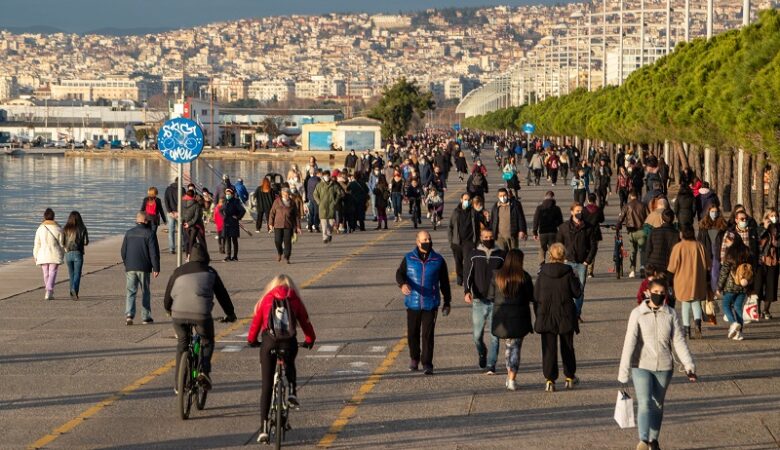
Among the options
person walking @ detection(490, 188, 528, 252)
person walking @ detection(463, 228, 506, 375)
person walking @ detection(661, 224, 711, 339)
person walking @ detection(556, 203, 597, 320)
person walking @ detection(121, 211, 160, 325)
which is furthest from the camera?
person walking @ detection(490, 188, 528, 252)

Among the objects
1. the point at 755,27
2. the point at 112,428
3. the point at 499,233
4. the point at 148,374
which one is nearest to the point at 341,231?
the point at 755,27

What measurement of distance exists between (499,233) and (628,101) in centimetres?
3961

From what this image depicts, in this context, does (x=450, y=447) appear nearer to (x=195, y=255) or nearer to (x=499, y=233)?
(x=195, y=255)

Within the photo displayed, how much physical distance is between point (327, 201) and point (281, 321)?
2302cm

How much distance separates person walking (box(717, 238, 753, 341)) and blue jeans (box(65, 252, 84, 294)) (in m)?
9.39

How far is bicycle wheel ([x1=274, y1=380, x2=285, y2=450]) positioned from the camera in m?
12.1

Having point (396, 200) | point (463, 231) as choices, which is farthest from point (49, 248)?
point (396, 200)

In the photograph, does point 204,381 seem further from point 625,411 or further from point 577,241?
point 577,241

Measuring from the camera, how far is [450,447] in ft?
41.6

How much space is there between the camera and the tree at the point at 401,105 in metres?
120

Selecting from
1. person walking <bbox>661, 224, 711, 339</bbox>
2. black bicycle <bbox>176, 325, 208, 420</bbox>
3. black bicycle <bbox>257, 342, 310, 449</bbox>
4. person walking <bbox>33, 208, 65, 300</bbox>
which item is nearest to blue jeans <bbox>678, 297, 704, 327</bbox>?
person walking <bbox>661, 224, 711, 339</bbox>

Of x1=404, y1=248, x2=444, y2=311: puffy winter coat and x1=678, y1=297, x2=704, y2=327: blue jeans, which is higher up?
x1=404, y1=248, x2=444, y2=311: puffy winter coat

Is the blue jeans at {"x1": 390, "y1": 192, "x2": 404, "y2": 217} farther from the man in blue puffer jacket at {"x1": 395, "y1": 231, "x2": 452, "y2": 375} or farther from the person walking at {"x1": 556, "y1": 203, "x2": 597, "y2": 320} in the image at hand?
the man in blue puffer jacket at {"x1": 395, "y1": 231, "x2": 452, "y2": 375}

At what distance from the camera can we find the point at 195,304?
14.2 meters
